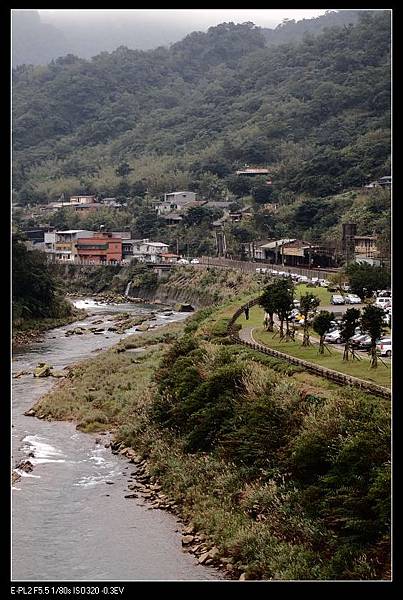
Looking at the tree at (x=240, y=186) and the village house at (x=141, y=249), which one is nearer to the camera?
the village house at (x=141, y=249)

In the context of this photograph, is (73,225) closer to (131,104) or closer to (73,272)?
(73,272)

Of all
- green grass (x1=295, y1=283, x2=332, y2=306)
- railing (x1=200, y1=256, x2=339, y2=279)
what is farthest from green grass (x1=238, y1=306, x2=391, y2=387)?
railing (x1=200, y1=256, x2=339, y2=279)

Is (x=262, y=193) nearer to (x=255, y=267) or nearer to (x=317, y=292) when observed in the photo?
(x=255, y=267)

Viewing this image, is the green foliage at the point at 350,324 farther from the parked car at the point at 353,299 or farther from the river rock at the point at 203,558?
the parked car at the point at 353,299

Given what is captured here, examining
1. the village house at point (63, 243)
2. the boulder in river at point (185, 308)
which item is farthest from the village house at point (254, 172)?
the boulder in river at point (185, 308)

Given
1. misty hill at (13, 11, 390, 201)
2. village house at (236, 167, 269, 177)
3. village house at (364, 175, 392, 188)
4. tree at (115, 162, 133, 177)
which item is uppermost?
misty hill at (13, 11, 390, 201)

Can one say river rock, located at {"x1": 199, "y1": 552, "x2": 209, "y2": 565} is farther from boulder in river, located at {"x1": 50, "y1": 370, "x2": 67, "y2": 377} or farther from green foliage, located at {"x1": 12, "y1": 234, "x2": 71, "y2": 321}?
green foliage, located at {"x1": 12, "y1": 234, "x2": 71, "y2": 321}

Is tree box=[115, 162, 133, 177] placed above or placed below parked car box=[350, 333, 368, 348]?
above

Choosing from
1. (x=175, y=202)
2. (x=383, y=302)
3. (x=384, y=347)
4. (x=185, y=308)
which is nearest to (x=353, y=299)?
(x=383, y=302)
